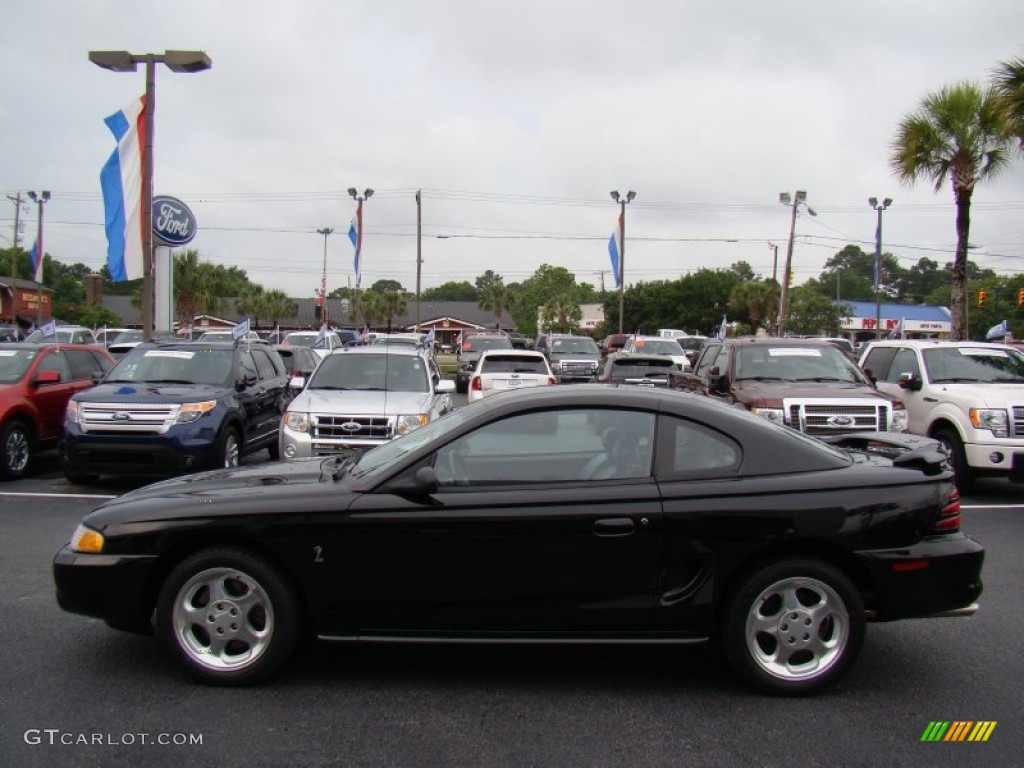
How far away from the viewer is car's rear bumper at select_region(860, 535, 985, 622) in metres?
4.04

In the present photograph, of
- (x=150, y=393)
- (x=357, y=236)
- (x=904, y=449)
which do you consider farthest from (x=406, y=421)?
(x=357, y=236)

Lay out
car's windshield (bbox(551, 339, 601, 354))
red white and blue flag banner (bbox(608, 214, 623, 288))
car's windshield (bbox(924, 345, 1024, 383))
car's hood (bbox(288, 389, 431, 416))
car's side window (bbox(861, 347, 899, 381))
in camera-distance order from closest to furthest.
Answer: car's hood (bbox(288, 389, 431, 416)) → car's windshield (bbox(924, 345, 1024, 383)) → car's side window (bbox(861, 347, 899, 381)) → car's windshield (bbox(551, 339, 601, 354)) → red white and blue flag banner (bbox(608, 214, 623, 288))

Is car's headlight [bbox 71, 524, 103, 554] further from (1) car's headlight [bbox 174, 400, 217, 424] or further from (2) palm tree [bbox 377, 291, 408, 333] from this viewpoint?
(2) palm tree [bbox 377, 291, 408, 333]

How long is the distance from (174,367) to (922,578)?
29.0 feet

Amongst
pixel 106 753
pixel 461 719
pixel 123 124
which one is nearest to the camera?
pixel 106 753

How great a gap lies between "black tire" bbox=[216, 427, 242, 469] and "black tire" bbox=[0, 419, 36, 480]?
105 inches

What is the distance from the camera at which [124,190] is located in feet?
50.3

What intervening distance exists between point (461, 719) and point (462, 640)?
384mm

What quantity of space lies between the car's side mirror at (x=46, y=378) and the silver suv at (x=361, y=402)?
3331mm

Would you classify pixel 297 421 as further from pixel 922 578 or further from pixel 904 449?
pixel 922 578

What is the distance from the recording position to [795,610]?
3.99 meters

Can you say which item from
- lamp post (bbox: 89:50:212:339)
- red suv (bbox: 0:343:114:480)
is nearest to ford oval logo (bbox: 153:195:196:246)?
lamp post (bbox: 89:50:212:339)

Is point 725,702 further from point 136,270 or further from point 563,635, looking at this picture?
point 136,270

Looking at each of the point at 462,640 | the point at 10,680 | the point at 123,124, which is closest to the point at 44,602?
the point at 10,680
